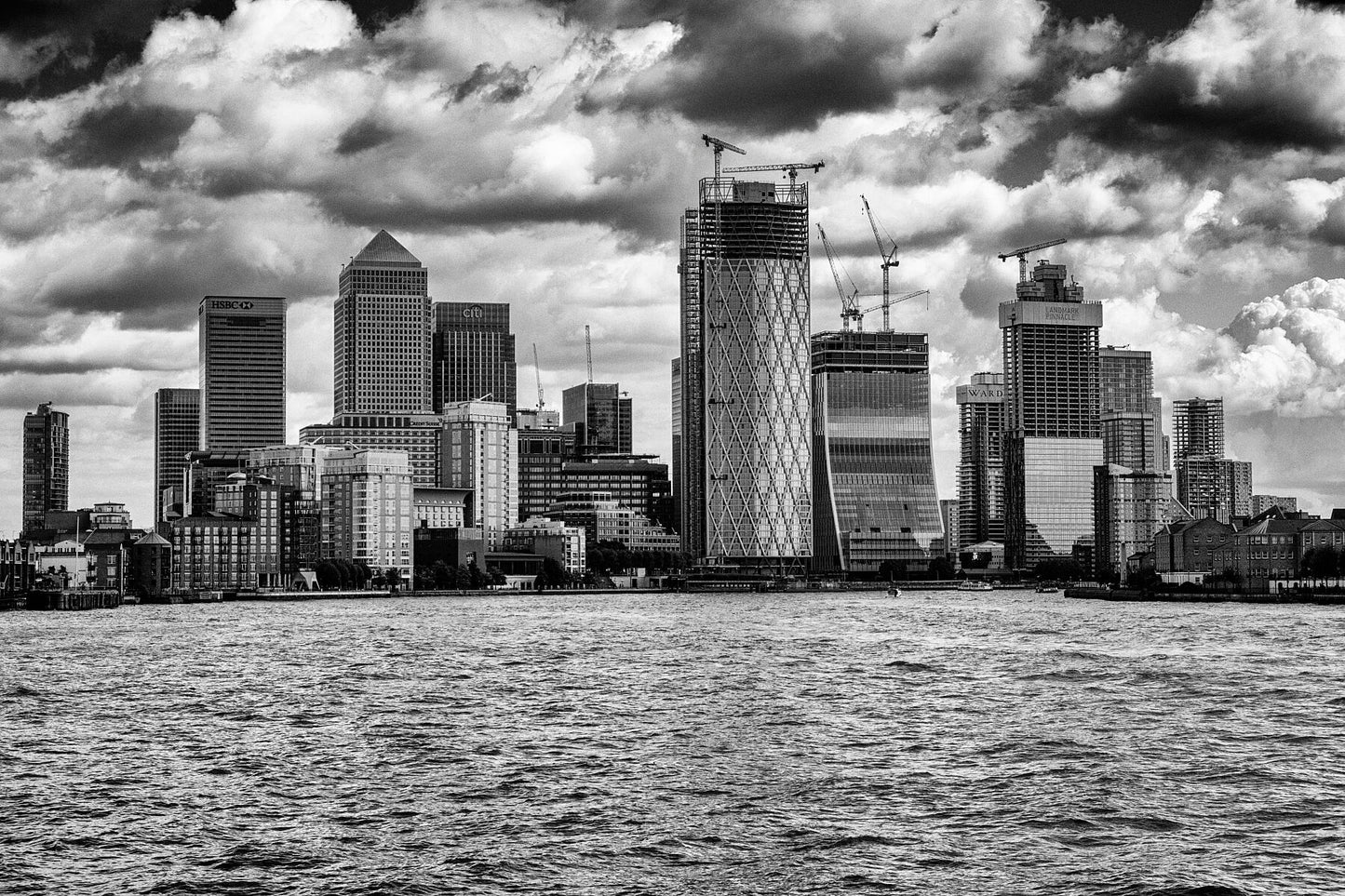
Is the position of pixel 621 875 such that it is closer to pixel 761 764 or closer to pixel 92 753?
pixel 761 764

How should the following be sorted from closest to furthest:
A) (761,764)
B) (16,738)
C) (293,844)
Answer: (293,844), (761,764), (16,738)

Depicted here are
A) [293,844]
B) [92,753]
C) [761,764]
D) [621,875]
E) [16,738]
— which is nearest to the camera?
[621,875]

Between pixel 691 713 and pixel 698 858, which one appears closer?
pixel 698 858

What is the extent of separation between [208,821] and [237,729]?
2280cm

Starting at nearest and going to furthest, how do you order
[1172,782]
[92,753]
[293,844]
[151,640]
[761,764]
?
1. [293,844]
2. [1172,782]
3. [761,764]
4. [92,753]
5. [151,640]

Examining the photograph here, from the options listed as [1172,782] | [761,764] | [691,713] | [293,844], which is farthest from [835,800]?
[691,713]

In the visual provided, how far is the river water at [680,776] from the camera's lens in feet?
145

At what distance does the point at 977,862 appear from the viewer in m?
44.5

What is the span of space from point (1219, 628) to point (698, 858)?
11558 centimetres

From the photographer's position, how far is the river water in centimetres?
4409

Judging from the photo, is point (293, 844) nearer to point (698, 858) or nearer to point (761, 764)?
point (698, 858)

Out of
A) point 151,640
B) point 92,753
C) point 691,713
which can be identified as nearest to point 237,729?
point 92,753

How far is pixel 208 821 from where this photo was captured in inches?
2005

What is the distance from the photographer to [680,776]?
5853 cm
